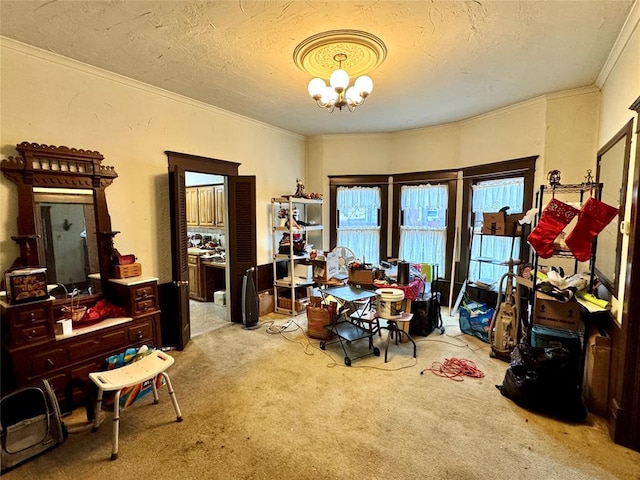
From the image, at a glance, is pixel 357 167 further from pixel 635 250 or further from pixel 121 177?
pixel 635 250

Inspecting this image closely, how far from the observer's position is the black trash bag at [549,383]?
2285 millimetres

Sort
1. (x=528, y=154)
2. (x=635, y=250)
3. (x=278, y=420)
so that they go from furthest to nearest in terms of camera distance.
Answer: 1. (x=528, y=154)
2. (x=278, y=420)
3. (x=635, y=250)

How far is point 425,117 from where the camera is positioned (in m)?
4.38

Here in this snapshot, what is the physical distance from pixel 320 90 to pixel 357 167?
2.98 metres

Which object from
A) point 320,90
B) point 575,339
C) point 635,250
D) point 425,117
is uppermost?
point 425,117

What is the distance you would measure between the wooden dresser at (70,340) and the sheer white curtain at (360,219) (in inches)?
130

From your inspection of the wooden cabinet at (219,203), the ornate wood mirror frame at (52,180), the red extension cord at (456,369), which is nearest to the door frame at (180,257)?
the ornate wood mirror frame at (52,180)

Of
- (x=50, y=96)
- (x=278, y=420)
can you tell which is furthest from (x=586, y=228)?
(x=50, y=96)

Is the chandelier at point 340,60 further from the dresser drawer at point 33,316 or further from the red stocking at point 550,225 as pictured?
the dresser drawer at point 33,316

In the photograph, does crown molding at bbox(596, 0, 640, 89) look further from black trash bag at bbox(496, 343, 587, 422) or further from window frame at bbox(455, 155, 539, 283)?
black trash bag at bbox(496, 343, 587, 422)

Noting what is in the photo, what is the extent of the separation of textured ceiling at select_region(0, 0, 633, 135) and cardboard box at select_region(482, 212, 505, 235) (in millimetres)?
1398

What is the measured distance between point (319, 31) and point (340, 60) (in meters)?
0.40

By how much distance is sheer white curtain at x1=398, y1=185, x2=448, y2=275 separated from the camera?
4.92m

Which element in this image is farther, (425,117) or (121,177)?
(425,117)
